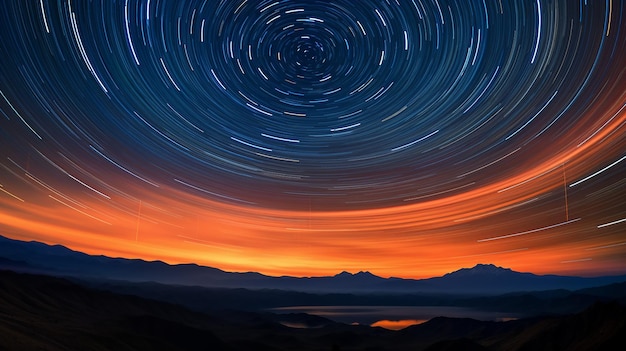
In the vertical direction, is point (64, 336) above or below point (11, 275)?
below

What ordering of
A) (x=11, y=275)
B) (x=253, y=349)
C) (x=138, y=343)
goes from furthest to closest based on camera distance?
(x=11, y=275) < (x=253, y=349) < (x=138, y=343)

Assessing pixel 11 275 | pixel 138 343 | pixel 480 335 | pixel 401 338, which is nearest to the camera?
pixel 138 343

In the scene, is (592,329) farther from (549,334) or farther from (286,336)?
(286,336)

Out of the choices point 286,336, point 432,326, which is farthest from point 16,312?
point 432,326

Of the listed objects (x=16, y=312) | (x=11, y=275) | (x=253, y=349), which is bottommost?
(x=253, y=349)

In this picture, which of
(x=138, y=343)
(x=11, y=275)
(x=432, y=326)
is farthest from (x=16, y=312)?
(x=432, y=326)

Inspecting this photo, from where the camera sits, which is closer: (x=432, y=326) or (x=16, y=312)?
(x=16, y=312)
